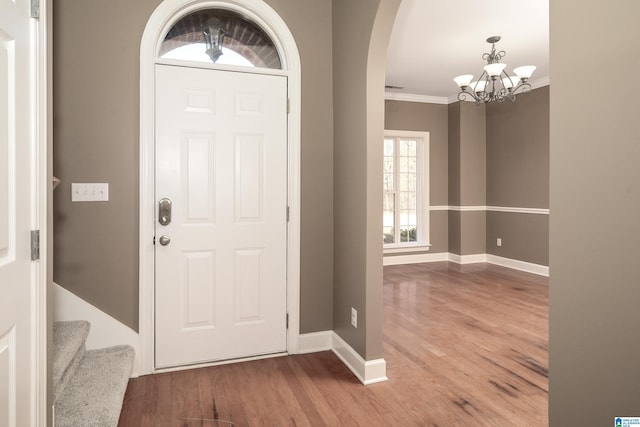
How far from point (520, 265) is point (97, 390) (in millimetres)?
5866

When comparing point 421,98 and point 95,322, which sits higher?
point 421,98

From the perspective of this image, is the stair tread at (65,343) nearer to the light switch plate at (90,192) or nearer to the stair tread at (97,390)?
the stair tread at (97,390)

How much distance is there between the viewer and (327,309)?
2906mm

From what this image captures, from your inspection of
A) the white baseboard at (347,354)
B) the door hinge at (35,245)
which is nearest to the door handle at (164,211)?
the door hinge at (35,245)

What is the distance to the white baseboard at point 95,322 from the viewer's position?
2.36 metres

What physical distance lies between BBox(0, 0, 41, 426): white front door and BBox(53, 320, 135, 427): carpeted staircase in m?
0.52

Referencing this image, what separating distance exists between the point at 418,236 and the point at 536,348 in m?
3.77

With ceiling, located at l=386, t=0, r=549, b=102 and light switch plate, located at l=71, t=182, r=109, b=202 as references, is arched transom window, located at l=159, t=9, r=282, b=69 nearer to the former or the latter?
light switch plate, located at l=71, t=182, r=109, b=202

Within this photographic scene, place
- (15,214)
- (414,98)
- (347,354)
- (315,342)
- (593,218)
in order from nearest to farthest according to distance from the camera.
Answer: (593,218), (15,214), (347,354), (315,342), (414,98)

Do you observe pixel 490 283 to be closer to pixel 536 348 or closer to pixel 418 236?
pixel 418 236

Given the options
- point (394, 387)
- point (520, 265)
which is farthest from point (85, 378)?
point (520, 265)

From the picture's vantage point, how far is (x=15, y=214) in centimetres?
120

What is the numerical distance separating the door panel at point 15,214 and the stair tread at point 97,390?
20.1 inches

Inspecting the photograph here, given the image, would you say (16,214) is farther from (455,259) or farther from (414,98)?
(455,259)
